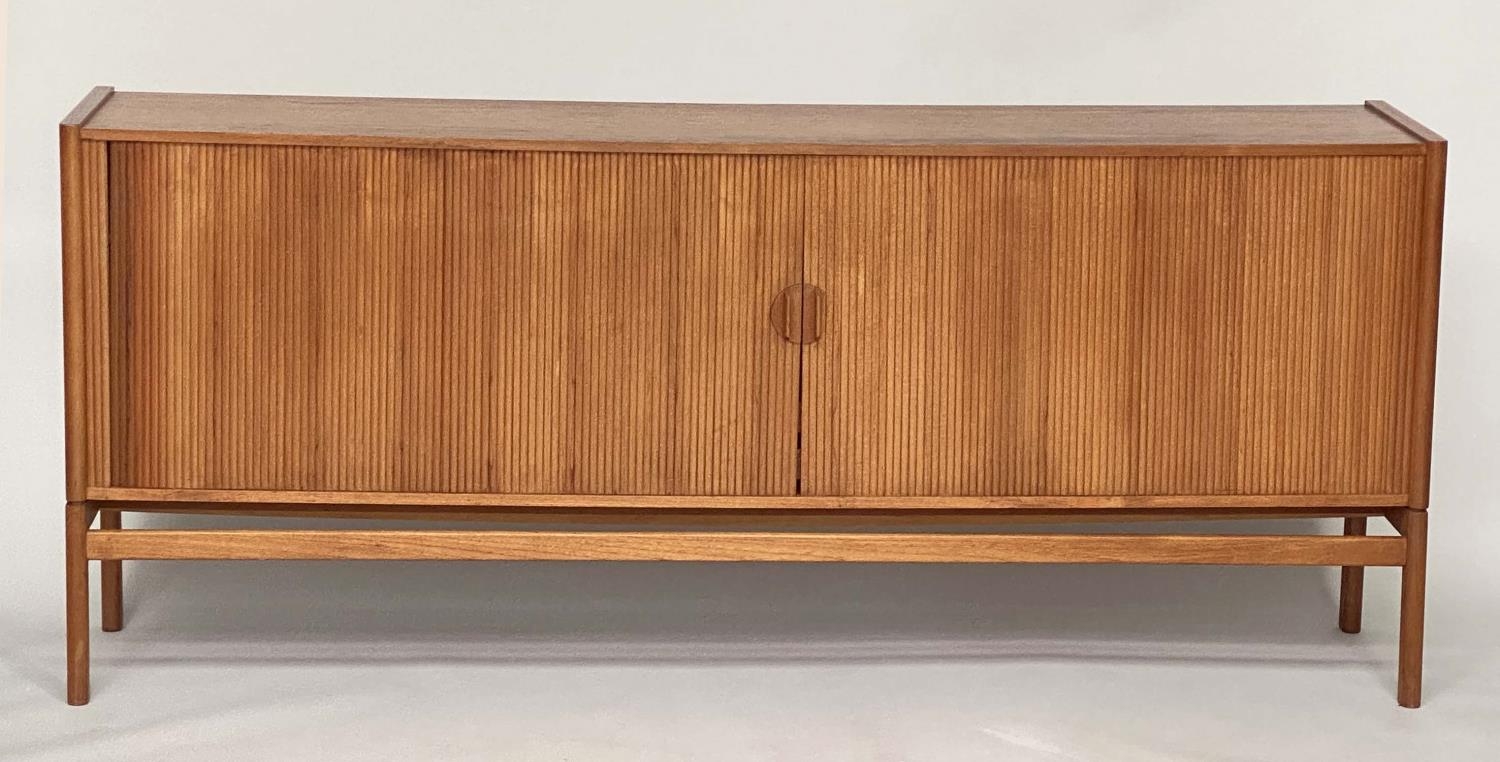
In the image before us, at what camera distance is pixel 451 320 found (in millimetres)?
2805

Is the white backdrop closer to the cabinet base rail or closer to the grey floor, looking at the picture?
the grey floor

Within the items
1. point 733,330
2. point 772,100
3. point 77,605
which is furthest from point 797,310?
point 77,605

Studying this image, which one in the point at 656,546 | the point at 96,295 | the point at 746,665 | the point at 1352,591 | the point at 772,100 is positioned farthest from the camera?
the point at 772,100

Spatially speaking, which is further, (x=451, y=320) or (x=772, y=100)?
(x=772, y=100)

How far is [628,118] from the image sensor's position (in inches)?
118

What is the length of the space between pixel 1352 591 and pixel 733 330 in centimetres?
126

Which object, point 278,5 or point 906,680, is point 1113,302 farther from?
point 278,5

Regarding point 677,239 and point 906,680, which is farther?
point 906,680

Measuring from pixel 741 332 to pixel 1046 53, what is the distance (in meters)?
1.12

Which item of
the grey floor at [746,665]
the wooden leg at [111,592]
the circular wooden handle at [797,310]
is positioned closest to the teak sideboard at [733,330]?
the circular wooden handle at [797,310]

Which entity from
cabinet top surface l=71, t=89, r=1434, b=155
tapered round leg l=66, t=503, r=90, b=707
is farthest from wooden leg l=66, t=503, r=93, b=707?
cabinet top surface l=71, t=89, r=1434, b=155

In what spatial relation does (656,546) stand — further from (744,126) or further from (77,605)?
(77,605)

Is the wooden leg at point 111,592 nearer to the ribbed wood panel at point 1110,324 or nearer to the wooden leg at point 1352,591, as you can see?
the ribbed wood panel at point 1110,324

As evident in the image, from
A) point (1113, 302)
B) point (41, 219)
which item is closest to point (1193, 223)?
point (1113, 302)
